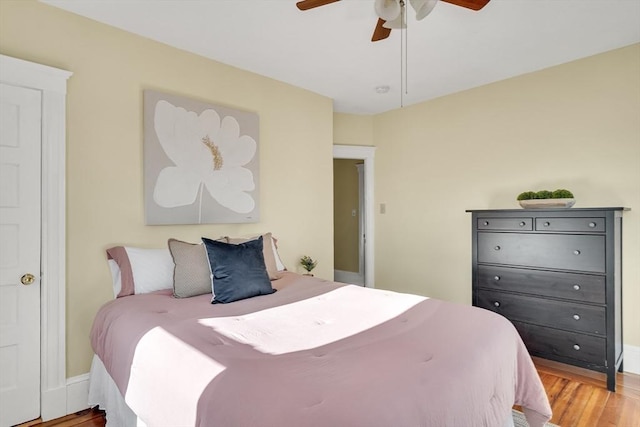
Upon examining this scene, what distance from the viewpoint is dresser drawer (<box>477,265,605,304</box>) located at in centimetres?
263

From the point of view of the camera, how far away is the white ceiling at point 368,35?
2.33m

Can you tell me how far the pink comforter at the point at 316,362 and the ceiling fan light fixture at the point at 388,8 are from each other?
1.50 meters

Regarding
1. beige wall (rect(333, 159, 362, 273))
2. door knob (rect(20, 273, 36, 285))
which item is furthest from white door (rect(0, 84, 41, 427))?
beige wall (rect(333, 159, 362, 273))

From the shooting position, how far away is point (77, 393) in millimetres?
2324

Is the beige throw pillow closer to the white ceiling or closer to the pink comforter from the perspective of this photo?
the pink comforter

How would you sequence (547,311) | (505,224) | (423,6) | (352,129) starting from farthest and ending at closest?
(352,129) → (505,224) → (547,311) → (423,6)

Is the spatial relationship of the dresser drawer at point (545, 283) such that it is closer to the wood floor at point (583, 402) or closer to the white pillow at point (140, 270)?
the wood floor at point (583, 402)

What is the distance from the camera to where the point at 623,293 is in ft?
9.56

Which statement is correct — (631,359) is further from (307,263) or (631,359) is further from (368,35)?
(368,35)

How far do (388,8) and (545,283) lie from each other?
2.40 m

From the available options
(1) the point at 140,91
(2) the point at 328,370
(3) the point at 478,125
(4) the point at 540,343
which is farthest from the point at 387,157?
(2) the point at 328,370

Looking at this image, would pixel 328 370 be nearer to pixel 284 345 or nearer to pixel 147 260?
pixel 284 345

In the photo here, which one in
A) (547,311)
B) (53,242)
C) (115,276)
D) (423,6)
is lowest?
(547,311)

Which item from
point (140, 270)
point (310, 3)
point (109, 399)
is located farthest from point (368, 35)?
point (109, 399)
